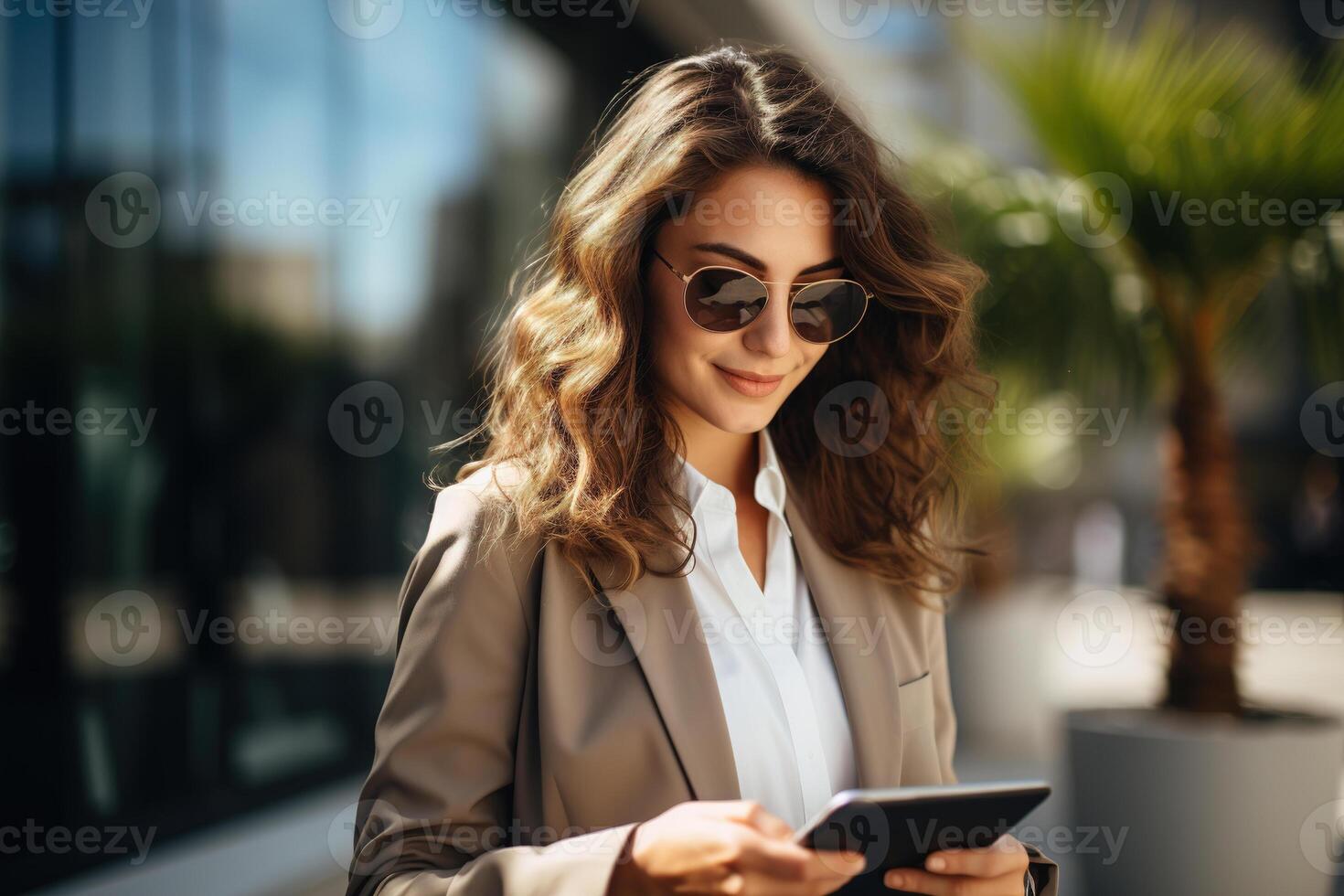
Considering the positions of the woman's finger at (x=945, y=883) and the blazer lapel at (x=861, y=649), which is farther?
the blazer lapel at (x=861, y=649)

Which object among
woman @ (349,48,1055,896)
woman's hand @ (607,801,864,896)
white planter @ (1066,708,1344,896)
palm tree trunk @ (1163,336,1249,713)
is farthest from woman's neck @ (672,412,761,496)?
palm tree trunk @ (1163,336,1249,713)

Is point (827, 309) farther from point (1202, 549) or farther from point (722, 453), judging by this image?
point (1202, 549)

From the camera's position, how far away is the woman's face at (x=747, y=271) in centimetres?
158

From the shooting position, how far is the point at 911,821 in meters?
1.19

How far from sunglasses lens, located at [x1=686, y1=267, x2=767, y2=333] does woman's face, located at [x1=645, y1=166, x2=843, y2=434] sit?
1 centimetres

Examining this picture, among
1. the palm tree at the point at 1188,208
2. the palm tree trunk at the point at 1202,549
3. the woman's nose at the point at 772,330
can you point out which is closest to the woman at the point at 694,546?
the woman's nose at the point at 772,330

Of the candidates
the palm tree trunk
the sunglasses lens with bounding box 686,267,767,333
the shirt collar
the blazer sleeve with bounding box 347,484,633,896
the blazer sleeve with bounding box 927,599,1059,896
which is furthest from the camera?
the palm tree trunk

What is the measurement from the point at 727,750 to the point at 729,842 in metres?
0.32

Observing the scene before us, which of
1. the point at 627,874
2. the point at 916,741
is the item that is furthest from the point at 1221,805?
the point at 627,874

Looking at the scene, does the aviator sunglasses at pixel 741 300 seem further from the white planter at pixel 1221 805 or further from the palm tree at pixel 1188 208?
the white planter at pixel 1221 805

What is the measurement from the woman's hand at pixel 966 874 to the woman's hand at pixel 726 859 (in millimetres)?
178

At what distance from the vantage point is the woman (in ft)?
4.56

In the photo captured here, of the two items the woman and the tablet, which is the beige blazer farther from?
the tablet

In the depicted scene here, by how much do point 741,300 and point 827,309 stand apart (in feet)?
0.52
